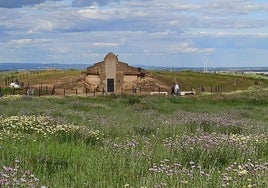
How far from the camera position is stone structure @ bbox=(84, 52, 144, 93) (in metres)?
70.6

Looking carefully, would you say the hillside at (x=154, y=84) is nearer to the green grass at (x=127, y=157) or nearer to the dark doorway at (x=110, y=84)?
the dark doorway at (x=110, y=84)

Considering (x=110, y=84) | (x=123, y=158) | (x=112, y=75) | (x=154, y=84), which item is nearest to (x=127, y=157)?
(x=123, y=158)

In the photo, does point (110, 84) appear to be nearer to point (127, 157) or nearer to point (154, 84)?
point (154, 84)

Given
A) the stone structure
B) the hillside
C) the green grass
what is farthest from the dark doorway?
the green grass

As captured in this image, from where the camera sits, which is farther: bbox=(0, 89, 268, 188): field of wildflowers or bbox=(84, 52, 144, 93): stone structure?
bbox=(84, 52, 144, 93): stone structure

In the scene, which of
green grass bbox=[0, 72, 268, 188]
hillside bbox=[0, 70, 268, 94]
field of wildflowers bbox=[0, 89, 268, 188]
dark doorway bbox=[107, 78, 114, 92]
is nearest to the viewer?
field of wildflowers bbox=[0, 89, 268, 188]

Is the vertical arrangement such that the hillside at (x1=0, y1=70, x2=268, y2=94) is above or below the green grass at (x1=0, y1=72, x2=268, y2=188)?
below

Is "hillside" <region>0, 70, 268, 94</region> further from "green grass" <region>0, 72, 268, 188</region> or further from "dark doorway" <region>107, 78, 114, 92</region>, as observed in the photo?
"green grass" <region>0, 72, 268, 188</region>

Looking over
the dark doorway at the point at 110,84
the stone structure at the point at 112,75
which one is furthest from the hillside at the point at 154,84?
the dark doorway at the point at 110,84

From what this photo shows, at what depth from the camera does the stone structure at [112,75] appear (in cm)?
7056

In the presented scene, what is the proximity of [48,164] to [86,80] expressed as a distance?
66368mm

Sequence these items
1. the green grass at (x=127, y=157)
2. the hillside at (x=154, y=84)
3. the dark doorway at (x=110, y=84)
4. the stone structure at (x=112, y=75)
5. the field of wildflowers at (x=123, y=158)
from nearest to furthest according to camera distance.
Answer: the field of wildflowers at (x=123, y=158) → the green grass at (x=127, y=157) → the stone structure at (x=112, y=75) → the hillside at (x=154, y=84) → the dark doorway at (x=110, y=84)

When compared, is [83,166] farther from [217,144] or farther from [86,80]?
[86,80]

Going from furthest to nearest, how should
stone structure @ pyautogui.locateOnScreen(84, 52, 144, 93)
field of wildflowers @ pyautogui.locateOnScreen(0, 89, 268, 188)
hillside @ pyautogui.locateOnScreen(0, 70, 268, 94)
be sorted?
hillside @ pyautogui.locateOnScreen(0, 70, 268, 94)
stone structure @ pyautogui.locateOnScreen(84, 52, 144, 93)
field of wildflowers @ pyautogui.locateOnScreen(0, 89, 268, 188)
